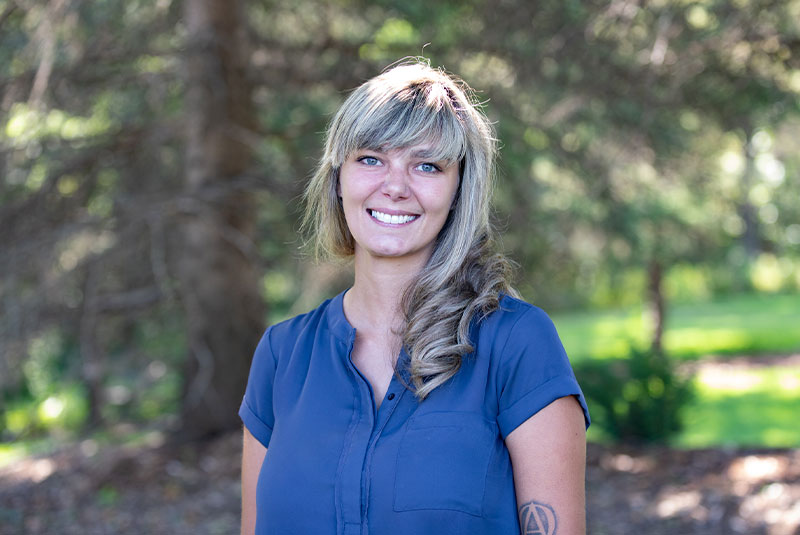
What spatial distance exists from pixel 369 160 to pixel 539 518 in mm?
937

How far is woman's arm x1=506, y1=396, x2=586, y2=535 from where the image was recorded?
5.74ft

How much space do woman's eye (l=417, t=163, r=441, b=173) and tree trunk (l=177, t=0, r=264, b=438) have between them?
15.5 feet

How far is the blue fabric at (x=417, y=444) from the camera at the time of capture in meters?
1.76

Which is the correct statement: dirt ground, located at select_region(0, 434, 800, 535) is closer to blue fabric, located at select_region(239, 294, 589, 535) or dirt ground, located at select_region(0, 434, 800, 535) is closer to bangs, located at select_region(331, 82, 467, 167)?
blue fabric, located at select_region(239, 294, 589, 535)

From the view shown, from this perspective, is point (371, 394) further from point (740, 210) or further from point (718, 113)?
point (740, 210)

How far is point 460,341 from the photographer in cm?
188

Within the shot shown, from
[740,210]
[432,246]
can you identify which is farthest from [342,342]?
[740,210]

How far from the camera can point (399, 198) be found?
202 centimetres

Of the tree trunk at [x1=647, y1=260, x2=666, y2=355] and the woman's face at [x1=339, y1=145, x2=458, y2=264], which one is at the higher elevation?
the tree trunk at [x1=647, y1=260, x2=666, y2=355]

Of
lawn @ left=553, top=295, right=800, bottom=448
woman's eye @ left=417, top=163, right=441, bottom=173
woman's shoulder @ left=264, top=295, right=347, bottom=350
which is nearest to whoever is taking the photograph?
woman's eye @ left=417, top=163, right=441, bottom=173

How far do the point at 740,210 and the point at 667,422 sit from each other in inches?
250

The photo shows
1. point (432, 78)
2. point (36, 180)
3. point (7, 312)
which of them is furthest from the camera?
point (36, 180)

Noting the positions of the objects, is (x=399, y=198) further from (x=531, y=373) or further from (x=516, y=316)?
(x=531, y=373)

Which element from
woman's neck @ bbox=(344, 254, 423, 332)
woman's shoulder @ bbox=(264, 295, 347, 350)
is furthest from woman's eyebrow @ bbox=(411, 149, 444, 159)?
woman's shoulder @ bbox=(264, 295, 347, 350)
